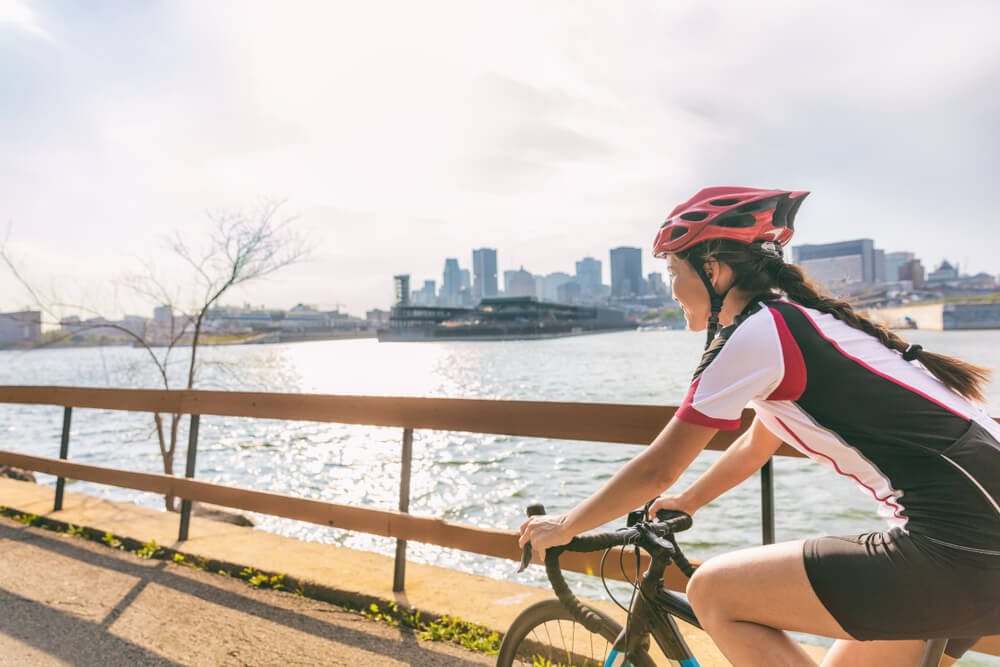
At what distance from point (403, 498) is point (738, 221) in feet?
9.49

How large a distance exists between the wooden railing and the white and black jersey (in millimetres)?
605

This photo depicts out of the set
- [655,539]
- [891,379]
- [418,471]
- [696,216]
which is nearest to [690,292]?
[696,216]

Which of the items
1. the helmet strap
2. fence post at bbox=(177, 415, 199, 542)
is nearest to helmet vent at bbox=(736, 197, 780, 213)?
the helmet strap

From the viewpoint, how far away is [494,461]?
52.4ft

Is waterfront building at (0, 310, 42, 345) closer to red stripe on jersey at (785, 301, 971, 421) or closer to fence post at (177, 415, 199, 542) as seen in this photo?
fence post at (177, 415, 199, 542)

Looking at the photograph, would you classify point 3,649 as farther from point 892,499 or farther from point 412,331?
point 412,331

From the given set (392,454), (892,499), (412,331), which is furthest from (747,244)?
(412,331)

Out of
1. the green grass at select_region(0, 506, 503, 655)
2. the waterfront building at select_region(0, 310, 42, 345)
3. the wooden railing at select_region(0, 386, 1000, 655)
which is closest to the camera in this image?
the wooden railing at select_region(0, 386, 1000, 655)

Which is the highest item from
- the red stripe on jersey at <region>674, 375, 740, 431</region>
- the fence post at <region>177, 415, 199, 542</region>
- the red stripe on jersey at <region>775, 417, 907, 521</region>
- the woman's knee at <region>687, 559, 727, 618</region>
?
the red stripe on jersey at <region>674, 375, 740, 431</region>

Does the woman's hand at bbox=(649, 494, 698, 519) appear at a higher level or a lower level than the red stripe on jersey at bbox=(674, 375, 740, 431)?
lower

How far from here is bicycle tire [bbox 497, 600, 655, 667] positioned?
202cm

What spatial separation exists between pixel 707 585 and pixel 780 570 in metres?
0.18

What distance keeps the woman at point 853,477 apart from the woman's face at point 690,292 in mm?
171

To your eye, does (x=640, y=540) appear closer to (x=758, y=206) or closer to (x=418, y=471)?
(x=758, y=206)
